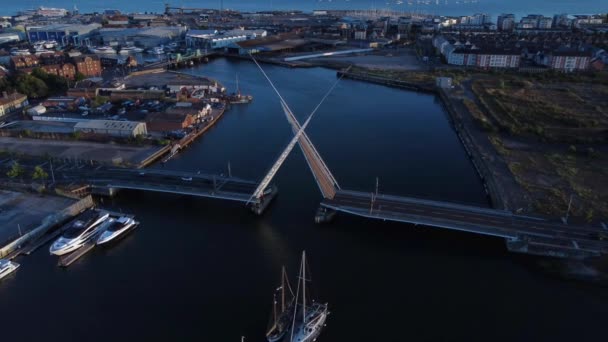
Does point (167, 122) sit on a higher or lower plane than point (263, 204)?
higher

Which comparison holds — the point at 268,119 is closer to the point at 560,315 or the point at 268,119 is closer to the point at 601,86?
the point at 560,315

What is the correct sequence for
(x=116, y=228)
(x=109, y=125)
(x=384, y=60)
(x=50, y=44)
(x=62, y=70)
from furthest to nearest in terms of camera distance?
(x=50, y=44) < (x=384, y=60) < (x=62, y=70) < (x=109, y=125) < (x=116, y=228)

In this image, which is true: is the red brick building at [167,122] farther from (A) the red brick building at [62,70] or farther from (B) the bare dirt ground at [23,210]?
(A) the red brick building at [62,70]

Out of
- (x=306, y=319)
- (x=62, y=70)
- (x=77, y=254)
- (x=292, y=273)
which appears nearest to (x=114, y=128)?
(x=77, y=254)

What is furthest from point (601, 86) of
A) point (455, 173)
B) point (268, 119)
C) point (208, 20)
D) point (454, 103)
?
point (208, 20)

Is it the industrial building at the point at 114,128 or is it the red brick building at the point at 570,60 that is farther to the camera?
the red brick building at the point at 570,60

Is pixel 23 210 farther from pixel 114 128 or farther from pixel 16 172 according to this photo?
pixel 114 128

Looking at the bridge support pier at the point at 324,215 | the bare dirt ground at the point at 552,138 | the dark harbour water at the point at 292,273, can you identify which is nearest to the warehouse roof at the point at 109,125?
the dark harbour water at the point at 292,273
